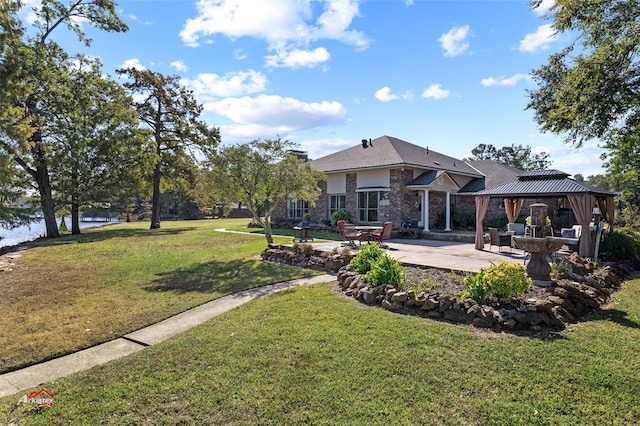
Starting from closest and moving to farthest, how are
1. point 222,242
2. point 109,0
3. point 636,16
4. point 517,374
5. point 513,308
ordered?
point 517,374, point 513,308, point 636,16, point 222,242, point 109,0

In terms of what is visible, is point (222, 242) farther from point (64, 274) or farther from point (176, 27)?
point (176, 27)

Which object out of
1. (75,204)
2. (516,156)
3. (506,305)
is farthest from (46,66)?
(516,156)

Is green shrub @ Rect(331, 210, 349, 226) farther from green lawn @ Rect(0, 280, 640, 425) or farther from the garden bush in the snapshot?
green lawn @ Rect(0, 280, 640, 425)

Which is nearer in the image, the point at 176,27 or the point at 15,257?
the point at 176,27

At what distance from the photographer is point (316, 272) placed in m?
9.69

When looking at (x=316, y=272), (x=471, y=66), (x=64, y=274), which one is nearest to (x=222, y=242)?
(x=64, y=274)

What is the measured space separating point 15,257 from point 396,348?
50.8 feet

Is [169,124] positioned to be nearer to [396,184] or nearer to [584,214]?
[396,184]

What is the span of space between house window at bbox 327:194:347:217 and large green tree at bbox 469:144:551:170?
31900 millimetres

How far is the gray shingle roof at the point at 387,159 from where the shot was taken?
20.8m

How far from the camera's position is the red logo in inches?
144

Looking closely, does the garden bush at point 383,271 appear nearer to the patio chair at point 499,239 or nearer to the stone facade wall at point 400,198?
the patio chair at point 499,239

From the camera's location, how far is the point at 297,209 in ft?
86.1

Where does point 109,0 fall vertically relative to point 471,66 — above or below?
above
